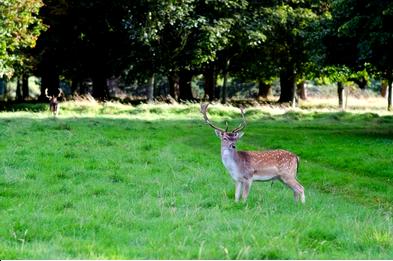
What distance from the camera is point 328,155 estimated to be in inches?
760

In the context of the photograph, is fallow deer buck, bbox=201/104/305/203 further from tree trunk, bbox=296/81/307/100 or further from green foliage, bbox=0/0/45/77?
tree trunk, bbox=296/81/307/100

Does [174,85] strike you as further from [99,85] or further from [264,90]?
[264,90]

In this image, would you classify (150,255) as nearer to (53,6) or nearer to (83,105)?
(83,105)

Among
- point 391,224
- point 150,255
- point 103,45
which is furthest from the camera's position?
point 103,45

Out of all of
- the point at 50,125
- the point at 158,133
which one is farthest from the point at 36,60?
the point at 158,133

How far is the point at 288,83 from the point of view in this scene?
52312 mm

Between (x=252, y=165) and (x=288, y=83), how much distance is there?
4171 centimetres

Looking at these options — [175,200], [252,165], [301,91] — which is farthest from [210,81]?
[175,200]

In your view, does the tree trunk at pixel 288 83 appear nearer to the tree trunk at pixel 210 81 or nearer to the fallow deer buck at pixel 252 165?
the tree trunk at pixel 210 81

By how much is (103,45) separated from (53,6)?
4.82 m

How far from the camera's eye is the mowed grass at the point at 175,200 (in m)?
7.66

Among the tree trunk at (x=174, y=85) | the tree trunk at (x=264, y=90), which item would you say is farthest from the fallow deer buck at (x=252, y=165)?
the tree trunk at (x=264, y=90)

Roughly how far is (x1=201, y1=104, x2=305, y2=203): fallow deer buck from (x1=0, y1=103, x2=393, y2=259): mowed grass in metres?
0.34

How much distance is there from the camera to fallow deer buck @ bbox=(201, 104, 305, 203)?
1128 cm
